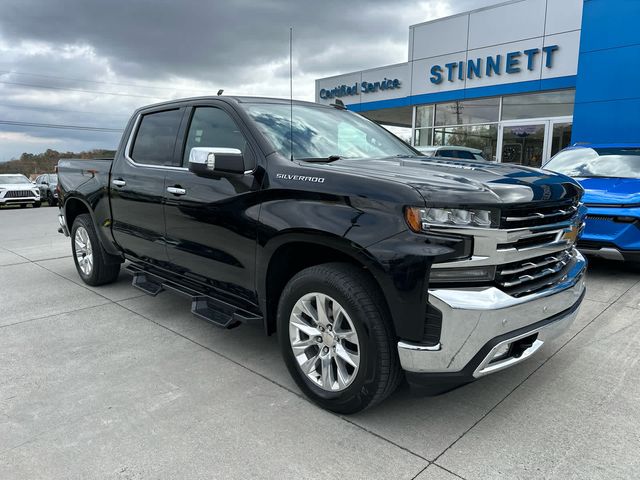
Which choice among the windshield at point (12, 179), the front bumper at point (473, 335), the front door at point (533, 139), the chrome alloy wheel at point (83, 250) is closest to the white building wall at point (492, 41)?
the front door at point (533, 139)

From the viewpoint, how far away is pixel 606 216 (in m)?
5.65

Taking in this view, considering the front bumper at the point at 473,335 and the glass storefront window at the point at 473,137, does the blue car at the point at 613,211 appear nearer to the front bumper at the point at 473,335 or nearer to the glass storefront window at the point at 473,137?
the front bumper at the point at 473,335

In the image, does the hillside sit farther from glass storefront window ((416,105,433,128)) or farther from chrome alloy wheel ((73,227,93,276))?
chrome alloy wheel ((73,227,93,276))

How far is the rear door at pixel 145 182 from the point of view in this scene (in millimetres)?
4031

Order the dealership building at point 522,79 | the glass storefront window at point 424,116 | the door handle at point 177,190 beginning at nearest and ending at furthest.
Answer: the door handle at point 177,190 → the dealership building at point 522,79 → the glass storefront window at point 424,116

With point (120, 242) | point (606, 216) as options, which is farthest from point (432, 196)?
point (606, 216)

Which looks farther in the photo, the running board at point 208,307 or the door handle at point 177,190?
the door handle at point 177,190

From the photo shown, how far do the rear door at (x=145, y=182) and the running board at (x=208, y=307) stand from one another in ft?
0.68

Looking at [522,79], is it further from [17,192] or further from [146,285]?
[17,192]

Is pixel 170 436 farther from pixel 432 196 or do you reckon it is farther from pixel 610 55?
pixel 610 55

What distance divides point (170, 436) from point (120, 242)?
2.60 metres

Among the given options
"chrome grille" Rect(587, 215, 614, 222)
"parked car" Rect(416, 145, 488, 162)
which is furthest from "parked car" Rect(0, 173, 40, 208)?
"chrome grille" Rect(587, 215, 614, 222)

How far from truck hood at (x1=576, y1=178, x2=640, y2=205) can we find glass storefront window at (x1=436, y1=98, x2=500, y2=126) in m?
10.9

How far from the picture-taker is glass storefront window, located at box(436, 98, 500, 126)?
16.5 meters
